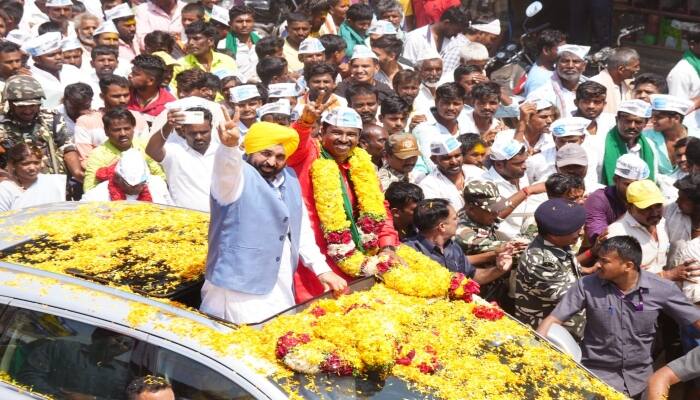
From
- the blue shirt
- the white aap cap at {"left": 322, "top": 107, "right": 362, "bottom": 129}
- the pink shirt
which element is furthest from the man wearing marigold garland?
the pink shirt

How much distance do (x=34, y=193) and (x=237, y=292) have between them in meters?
3.16

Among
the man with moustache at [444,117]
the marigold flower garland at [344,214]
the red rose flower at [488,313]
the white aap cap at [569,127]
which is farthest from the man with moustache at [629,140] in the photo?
the red rose flower at [488,313]

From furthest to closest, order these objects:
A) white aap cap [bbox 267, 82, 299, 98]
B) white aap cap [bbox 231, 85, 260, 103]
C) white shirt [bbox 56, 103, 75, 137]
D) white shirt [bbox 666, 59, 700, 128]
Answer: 1. white shirt [bbox 666, 59, 700, 128]
2. white aap cap [bbox 267, 82, 299, 98]
3. white aap cap [bbox 231, 85, 260, 103]
4. white shirt [bbox 56, 103, 75, 137]

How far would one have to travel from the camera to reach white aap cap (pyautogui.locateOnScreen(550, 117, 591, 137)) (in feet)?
32.9

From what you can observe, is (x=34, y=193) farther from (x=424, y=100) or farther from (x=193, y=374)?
(x=424, y=100)

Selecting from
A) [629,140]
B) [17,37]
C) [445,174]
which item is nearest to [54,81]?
[17,37]

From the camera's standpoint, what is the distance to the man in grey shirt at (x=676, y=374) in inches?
258

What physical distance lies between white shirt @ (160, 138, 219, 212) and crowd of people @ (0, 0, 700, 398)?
0.01 meters

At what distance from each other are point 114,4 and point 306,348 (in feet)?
33.1

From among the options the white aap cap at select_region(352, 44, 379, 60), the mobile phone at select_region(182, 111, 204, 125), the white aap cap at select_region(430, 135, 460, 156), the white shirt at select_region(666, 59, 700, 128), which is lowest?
the white shirt at select_region(666, 59, 700, 128)

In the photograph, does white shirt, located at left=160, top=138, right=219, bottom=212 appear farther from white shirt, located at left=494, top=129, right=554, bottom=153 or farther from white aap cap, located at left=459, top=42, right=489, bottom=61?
white aap cap, located at left=459, top=42, right=489, bottom=61

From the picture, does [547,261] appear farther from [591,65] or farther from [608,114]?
[591,65]

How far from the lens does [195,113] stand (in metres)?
8.71

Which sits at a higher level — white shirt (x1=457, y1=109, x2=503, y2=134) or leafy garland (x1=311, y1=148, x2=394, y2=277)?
leafy garland (x1=311, y1=148, x2=394, y2=277)
